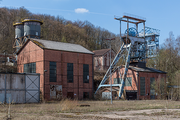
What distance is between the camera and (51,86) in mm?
35875

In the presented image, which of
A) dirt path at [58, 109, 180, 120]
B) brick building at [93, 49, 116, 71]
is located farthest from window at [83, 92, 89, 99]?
dirt path at [58, 109, 180, 120]

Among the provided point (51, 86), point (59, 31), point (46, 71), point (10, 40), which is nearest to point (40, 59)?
point (46, 71)

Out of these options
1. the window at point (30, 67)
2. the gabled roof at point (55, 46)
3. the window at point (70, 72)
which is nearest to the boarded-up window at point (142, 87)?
the gabled roof at point (55, 46)

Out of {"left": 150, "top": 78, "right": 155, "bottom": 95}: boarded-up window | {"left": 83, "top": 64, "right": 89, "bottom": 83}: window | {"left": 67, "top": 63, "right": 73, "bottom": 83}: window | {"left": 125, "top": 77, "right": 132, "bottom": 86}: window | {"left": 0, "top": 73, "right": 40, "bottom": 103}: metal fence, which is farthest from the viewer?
{"left": 150, "top": 78, "right": 155, "bottom": 95}: boarded-up window

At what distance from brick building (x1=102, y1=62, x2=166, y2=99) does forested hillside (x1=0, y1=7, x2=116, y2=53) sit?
1105 inches

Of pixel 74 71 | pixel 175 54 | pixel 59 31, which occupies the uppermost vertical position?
pixel 59 31

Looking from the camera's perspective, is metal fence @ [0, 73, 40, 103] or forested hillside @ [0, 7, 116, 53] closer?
metal fence @ [0, 73, 40, 103]

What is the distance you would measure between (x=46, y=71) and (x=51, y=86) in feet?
8.14

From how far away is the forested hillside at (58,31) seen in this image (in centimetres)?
6716

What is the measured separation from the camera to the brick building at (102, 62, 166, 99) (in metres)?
41.4

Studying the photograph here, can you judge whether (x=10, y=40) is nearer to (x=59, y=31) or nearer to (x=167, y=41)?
(x=59, y=31)

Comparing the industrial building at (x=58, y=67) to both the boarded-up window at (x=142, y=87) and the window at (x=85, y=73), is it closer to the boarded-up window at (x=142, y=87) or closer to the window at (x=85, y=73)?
the window at (x=85, y=73)

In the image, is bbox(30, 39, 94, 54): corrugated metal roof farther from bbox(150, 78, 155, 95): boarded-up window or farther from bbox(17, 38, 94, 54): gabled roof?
bbox(150, 78, 155, 95): boarded-up window

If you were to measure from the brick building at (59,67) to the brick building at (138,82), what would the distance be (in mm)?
4684
